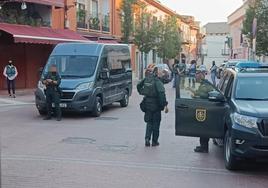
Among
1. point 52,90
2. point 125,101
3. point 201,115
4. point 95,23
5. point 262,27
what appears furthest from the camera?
point 95,23

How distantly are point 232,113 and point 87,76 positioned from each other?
8105 millimetres

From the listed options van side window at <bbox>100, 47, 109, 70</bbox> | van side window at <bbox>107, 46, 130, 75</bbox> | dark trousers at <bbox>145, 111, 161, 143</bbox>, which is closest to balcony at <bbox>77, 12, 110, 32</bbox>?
van side window at <bbox>107, 46, 130, 75</bbox>

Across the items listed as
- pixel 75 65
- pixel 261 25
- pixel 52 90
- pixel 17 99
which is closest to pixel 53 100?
pixel 52 90

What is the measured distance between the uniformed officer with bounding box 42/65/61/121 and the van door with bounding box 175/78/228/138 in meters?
5.82

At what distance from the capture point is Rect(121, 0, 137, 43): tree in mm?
41438

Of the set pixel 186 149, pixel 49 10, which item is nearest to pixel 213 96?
pixel 186 149

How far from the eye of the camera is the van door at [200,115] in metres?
9.26

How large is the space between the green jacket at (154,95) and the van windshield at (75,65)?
217 inches

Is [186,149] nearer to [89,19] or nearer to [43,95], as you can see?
[43,95]

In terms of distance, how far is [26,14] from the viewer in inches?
1089

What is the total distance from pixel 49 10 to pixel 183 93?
21111 millimetres

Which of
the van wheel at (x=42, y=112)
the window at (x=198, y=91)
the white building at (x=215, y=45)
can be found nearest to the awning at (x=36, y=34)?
the van wheel at (x=42, y=112)

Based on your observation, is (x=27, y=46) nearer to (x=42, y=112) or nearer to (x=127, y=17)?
(x=42, y=112)

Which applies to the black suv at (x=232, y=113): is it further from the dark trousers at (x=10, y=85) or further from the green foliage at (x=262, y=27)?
the green foliage at (x=262, y=27)
